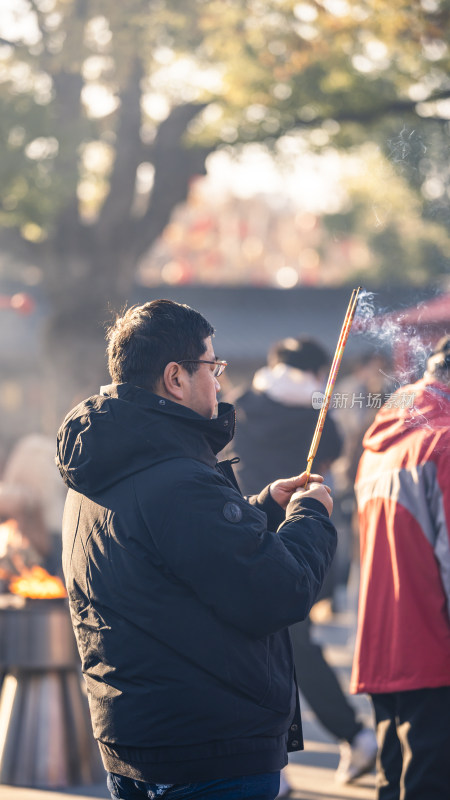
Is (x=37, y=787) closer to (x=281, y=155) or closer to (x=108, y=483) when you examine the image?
(x=108, y=483)

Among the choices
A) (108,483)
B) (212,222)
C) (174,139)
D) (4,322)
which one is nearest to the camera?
(108,483)

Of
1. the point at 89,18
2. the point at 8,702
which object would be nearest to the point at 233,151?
the point at 89,18

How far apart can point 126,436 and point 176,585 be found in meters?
0.34

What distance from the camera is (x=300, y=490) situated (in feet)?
8.13

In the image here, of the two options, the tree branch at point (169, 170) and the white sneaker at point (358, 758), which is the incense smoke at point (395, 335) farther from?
the tree branch at point (169, 170)

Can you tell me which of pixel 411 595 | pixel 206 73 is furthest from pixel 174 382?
pixel 206 73

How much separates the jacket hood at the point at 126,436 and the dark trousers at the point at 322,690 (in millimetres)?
2716

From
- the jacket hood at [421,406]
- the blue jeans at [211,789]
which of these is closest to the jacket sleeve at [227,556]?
the blue jeans at [211,789]

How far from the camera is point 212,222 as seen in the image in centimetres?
4588

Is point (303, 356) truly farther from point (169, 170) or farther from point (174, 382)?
point (169, 170)

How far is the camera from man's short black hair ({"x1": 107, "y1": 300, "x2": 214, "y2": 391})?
2299mm

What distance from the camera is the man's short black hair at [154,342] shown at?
2299mm

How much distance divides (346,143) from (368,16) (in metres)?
1.58

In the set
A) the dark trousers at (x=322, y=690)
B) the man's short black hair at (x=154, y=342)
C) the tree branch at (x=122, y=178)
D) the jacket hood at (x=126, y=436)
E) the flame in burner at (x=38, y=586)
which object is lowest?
the dark trousers at (x=322, y=690)
